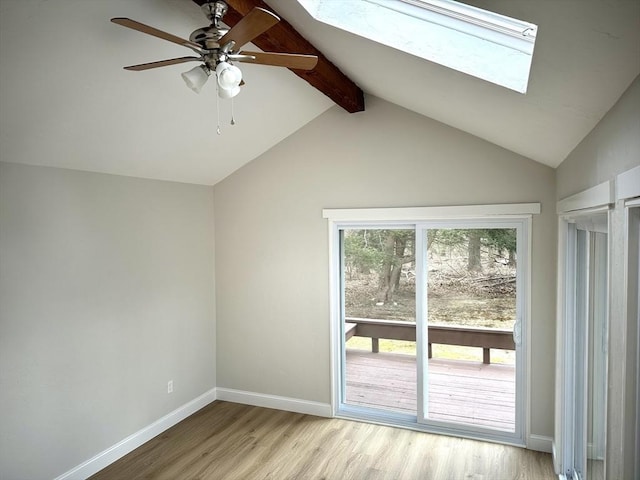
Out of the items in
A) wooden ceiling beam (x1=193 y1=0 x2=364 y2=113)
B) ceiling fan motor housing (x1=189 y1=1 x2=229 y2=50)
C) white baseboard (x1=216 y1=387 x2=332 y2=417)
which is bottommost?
white baseboard (x1=216 y1=387 x2=332 y2=417)

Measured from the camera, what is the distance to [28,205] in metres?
2.86

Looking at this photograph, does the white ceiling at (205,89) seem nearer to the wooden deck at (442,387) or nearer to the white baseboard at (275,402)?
the wooden deck at (442,387)

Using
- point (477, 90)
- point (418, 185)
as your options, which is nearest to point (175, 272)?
point (418, 185)

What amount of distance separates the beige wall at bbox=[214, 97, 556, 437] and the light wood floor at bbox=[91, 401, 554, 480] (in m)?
0.42

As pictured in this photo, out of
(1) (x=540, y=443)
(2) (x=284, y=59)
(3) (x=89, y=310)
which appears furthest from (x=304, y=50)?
(1) (x=540, y=443)

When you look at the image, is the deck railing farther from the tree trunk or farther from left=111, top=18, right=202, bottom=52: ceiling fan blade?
left=111, top=18, right=202, bottom=52: ceiling fan blade

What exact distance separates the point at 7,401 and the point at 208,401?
7.01 ft

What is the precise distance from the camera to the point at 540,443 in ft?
11.7

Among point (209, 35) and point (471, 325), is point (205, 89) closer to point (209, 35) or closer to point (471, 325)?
point (209, 35)

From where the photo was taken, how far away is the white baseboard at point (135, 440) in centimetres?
323

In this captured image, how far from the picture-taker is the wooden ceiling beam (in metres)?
2.22

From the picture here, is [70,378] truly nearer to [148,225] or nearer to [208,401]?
[148,225]

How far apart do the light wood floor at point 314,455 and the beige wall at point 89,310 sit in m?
0.39

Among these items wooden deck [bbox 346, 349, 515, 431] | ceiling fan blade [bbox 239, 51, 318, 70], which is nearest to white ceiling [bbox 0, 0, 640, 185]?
ceiling fan blade [bbox 239, 51, 318, 70]
